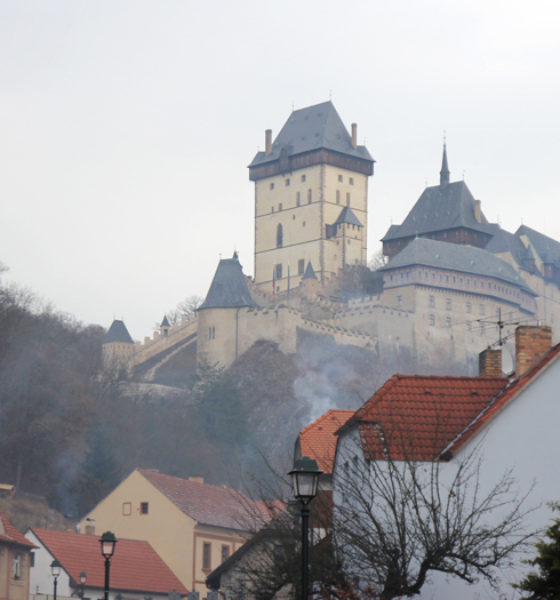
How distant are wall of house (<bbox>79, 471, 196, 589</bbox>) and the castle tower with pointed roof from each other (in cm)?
7026

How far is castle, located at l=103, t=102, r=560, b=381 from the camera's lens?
10406 centimetres

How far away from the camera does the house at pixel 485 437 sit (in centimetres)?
1739

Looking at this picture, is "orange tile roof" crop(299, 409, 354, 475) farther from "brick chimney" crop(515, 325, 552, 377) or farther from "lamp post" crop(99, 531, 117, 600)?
"brick chimney" crop(515, 325, 552, 377)

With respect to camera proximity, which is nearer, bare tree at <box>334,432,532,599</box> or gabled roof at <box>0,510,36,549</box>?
bare tree at <box>334,432,532,599</box>

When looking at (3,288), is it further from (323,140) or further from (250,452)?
(323,140)

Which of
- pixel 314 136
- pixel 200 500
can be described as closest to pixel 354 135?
pixel 314 136

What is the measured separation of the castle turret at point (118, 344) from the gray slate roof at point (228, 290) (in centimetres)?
816

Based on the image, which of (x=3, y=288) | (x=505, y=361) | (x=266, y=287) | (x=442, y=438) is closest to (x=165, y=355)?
(x=266, y=287)

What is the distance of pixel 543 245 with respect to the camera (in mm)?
125875

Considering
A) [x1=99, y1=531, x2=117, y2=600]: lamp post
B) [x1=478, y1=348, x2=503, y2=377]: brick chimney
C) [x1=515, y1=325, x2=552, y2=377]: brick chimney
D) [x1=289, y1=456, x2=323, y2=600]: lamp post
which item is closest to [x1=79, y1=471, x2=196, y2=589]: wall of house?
[x1=478, y1=348, x2=503, y2=377]: brick chimney

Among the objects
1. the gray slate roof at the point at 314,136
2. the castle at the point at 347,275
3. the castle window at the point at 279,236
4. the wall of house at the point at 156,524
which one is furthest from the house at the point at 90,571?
the gray slate roof at the point at 314,136

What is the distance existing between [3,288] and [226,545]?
123ft

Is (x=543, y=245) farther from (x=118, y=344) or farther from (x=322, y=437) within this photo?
(x=322, y=437)

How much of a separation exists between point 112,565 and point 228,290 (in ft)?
223
